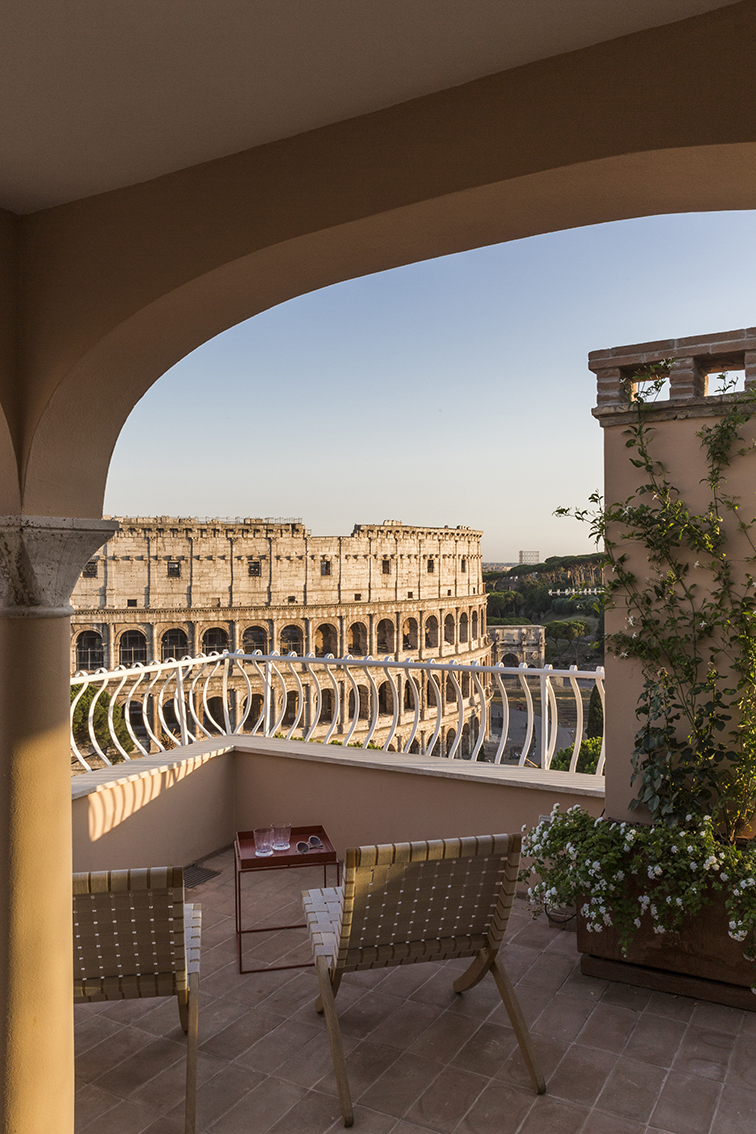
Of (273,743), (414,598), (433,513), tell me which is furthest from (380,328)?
(273,743)

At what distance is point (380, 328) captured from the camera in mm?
51344

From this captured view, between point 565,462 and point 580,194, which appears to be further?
point 565,462

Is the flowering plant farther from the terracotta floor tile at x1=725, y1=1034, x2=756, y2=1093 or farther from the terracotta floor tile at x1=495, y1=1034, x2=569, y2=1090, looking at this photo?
the terracotta floor tile at x1=495, y1=1034, x2=569, y2=1090

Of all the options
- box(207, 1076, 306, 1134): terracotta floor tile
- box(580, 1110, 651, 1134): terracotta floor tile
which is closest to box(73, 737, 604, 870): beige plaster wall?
box(580, 1110, 651, 1134): terracotta floor tile

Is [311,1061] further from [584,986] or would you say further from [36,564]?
[36,564]

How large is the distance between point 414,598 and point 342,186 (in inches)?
2132

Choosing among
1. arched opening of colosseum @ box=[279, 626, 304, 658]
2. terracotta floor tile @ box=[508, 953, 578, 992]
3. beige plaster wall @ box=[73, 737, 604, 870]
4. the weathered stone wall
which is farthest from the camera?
arched opening of colosseum @ box=[279, 626, 304, 658]

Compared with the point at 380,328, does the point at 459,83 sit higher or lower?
lower

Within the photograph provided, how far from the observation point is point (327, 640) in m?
52.3

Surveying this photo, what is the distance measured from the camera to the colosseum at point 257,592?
46156 mm

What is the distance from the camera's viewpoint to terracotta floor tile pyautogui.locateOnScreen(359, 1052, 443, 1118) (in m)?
2.44

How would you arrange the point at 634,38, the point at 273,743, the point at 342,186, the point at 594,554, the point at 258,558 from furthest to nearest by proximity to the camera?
the point at 258,558
the point at 273,743
the point at 594,554
the point at 342,186
the point at 634,38

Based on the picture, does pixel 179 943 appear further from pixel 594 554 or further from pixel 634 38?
pixel 634 38

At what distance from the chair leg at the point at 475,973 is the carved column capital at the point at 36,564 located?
192 cm
